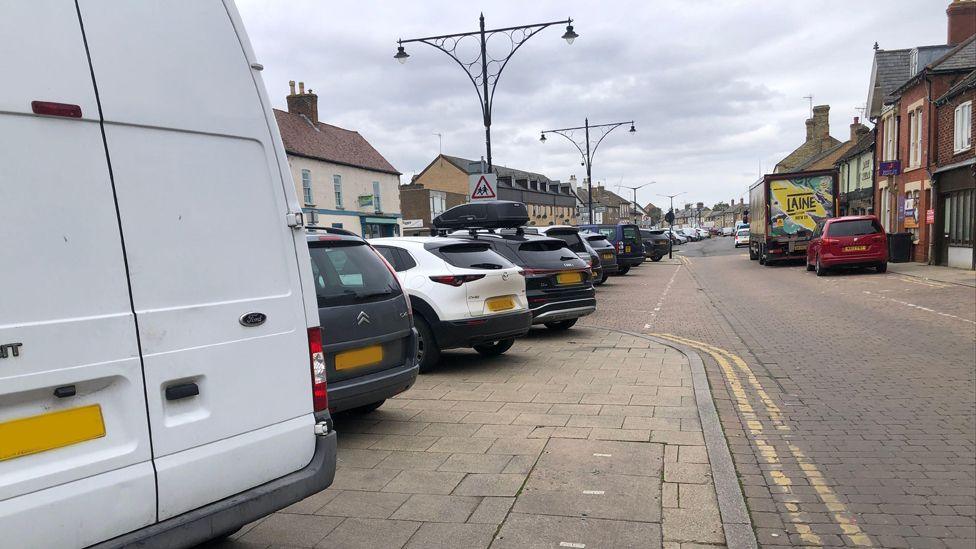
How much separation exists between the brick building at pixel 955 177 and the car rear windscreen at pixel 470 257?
748 inches

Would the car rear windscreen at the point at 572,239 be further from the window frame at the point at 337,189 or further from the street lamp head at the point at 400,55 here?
the window frame at the point at 337,189

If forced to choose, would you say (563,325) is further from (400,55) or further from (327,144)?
(327,144)

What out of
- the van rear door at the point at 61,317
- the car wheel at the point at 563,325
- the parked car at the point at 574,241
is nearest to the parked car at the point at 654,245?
the parked car at the point at 574,241

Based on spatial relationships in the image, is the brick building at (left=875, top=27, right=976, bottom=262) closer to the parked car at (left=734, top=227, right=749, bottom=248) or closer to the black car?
the black car

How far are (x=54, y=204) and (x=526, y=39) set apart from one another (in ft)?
47.3

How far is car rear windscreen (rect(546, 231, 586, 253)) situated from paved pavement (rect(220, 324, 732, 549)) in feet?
30.6

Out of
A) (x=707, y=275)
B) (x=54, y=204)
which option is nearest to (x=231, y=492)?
→ (x=54, y=204)

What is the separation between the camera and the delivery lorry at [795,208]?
25656 mm

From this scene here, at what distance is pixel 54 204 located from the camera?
2236 mm

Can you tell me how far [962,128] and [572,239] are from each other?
1456cm

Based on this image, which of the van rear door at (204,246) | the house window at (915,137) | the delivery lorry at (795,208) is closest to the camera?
the van rear door at (204,246)

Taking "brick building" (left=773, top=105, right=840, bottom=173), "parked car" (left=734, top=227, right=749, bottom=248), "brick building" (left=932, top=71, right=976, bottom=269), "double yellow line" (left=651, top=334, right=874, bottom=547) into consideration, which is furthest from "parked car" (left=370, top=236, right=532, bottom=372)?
→ "brick building" (left=773, top=105, right=840, bottom=173)

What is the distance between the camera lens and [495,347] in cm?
889

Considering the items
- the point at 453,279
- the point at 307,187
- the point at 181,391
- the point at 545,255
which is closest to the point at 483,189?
the point at 545,255
